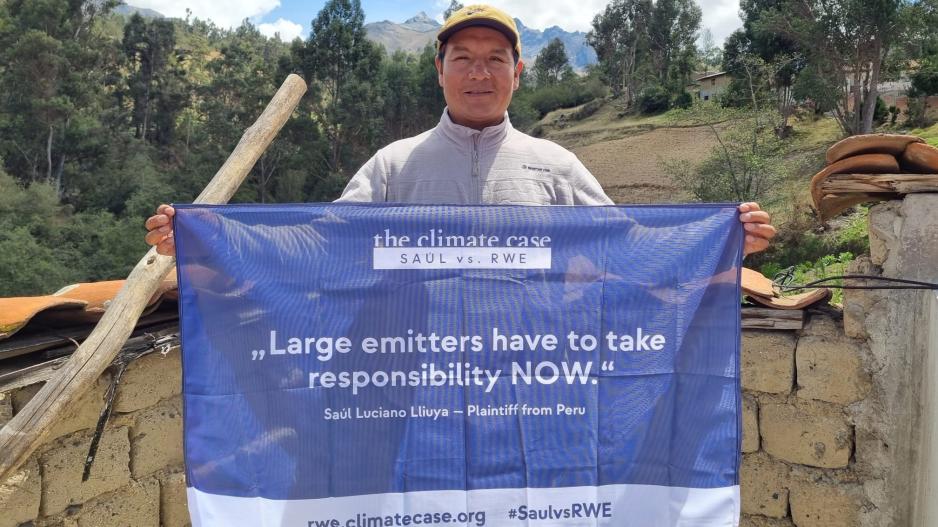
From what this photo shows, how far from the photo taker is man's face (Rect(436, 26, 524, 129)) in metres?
2.61

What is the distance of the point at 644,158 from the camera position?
31.0 metres

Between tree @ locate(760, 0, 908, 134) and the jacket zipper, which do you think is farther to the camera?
tree @ locate(760, 0, 908, 134)

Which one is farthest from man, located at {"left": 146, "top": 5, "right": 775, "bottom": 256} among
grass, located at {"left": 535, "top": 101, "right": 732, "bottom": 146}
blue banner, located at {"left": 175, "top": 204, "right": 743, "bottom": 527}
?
grass, located at {"left": 535, "top": 101, "right": 732, "bottom": 146}

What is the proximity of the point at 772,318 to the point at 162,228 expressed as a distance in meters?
2.63

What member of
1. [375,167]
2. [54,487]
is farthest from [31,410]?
[375,167]

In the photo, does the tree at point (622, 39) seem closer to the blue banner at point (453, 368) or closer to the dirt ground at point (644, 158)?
the dirt ground at point (644, 158)

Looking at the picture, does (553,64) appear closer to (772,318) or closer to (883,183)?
(772,318)

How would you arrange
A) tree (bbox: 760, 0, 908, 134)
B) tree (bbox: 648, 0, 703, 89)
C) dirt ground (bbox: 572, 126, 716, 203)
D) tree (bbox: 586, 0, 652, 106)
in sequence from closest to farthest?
tree (bbox: 760, 0, 908, 134), dirt ground (bbox: 572, 126, 716, 203), tree (bbox: 648, 0, 703, 89), tree (bbox: 586, 0, 652, 106)

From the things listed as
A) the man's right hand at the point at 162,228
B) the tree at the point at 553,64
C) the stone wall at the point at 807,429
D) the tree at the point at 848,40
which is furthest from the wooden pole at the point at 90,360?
the tree at the point at 553,64

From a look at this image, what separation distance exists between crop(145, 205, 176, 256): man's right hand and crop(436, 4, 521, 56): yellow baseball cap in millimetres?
1094

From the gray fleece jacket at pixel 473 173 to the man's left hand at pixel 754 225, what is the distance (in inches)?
19.4

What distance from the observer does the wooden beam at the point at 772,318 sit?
132 inches

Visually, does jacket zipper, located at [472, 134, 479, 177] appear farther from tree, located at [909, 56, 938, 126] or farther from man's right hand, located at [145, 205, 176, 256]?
tree, located at [909, 56, 938, 126]

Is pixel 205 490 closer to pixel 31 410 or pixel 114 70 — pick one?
pixel 31 410
